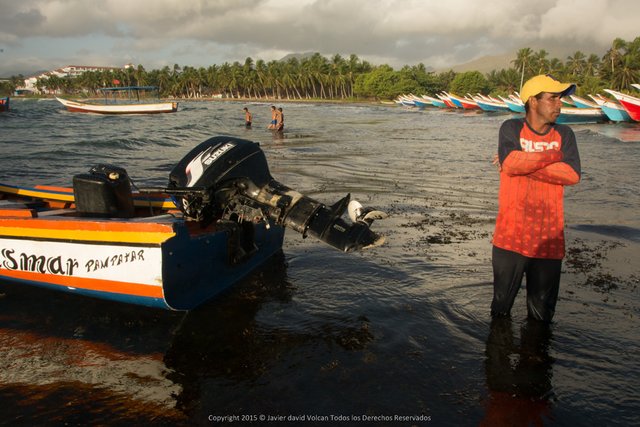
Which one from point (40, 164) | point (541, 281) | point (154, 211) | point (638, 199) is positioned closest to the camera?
point (541, 281)

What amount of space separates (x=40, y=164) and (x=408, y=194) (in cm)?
1318

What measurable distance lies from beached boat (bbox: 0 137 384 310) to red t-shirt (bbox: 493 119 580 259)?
1.04m

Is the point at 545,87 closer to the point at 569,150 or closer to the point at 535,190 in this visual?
the point at 569,150

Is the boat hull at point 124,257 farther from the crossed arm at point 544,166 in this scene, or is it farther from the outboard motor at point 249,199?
the crossed arm at point 544,166

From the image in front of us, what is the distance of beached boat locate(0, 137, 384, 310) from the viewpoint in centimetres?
362

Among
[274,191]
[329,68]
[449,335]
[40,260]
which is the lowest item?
[449,335]

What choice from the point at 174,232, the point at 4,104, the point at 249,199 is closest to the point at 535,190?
the point at 249,199

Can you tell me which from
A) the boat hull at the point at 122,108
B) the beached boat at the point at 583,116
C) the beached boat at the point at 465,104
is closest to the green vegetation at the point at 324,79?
the beached boat at the point at 465,104

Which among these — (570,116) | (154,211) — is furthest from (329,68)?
(154,211)

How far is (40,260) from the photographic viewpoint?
4070 mm

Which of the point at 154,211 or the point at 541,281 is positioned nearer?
the point at 541,281

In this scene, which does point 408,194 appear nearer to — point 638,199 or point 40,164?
point 638,199

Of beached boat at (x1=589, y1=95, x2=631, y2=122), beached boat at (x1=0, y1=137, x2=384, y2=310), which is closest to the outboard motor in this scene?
beached boat at (x1=0, y1=137, x2=384, y2=310)

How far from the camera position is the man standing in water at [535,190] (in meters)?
3.03
